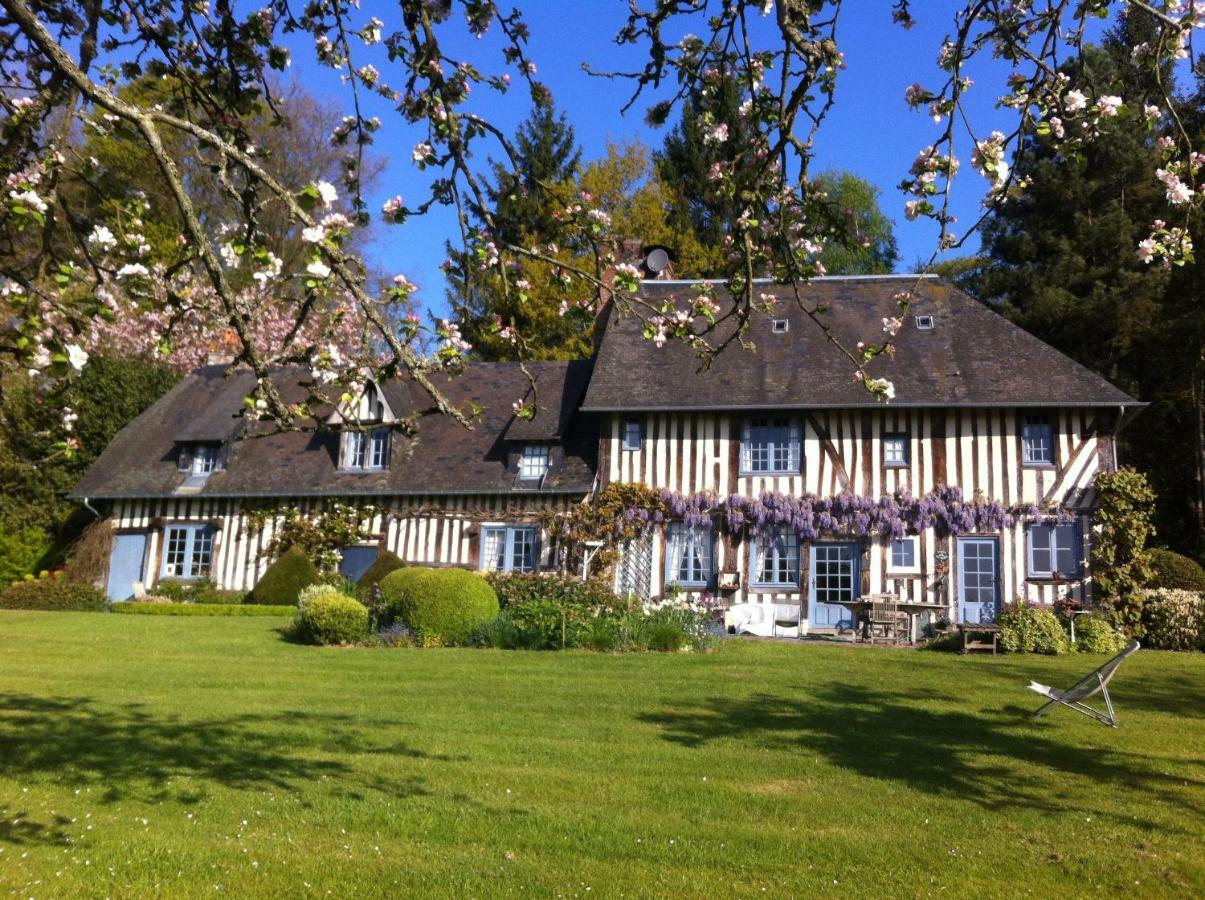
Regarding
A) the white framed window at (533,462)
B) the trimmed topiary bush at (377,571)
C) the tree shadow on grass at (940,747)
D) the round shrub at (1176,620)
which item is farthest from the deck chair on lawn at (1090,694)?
the white framed window at (533,462)

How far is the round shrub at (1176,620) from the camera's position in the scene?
16500 mm

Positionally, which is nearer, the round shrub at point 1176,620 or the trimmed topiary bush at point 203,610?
the round shrub at point 1176,620

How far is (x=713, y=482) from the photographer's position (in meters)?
20.0

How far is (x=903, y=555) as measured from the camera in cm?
1922

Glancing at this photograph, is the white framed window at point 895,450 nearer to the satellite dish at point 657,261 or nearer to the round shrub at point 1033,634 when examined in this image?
the round shrub at point 1033,634

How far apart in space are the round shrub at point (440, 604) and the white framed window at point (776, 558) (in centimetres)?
625

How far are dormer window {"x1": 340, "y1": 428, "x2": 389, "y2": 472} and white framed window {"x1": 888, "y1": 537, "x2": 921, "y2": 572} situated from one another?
10922 millimetres

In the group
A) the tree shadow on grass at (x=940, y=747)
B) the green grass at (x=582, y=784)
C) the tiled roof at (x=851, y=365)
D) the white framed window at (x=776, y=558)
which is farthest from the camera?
the white framed window at (x=776, y=558)

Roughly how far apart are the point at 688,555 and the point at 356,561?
23.6 feet

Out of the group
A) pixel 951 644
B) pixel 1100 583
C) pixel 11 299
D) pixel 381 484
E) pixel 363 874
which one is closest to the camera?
pixel 11 299

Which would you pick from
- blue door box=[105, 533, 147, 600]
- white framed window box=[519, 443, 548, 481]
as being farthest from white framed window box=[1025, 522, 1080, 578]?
blue door box=[105, 533, 147, 600]

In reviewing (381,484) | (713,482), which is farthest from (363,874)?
(381,484)

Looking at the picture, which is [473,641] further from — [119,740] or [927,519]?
[927,519]

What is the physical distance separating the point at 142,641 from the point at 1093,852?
1315 centimetres
